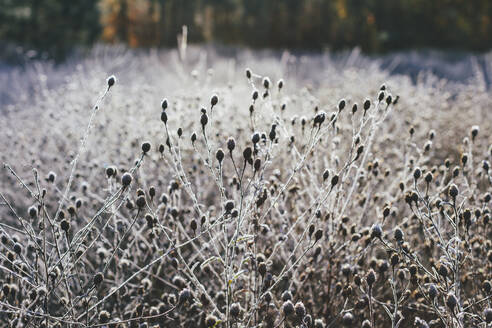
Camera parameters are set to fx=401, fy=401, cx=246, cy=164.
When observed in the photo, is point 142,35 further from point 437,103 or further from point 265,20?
point 437,103

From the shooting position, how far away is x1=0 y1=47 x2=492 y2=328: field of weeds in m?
1.39

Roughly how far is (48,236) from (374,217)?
1.95 meters

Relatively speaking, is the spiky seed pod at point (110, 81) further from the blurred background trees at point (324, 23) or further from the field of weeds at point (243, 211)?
the blurred background trees at point (324, 23)

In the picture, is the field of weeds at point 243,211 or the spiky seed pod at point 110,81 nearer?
the field of weeds at point 243,211

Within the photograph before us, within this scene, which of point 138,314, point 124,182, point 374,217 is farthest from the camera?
point 374,217

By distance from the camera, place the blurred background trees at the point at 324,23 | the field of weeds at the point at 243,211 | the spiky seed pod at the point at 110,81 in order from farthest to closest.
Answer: the blurred background trees at the point at 324,23
the spiky seed pod at the point at 110,81
the field of weeds at the point at 243,211

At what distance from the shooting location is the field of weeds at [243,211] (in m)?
1.39

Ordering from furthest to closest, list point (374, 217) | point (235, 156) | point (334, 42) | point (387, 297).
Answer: point (334, 42) < point (235, 156) < point (374, 217) < point (387, 297)

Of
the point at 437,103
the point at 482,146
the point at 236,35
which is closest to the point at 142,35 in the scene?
the point at 236,35

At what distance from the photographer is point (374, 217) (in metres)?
2.43

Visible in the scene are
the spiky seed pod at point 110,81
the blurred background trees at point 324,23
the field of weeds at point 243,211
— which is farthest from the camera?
the blurred background trees at point 324,23

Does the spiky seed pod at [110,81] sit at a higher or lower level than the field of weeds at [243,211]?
higher

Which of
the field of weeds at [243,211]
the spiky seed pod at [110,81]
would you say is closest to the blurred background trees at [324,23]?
the field of weeds at [243,211]

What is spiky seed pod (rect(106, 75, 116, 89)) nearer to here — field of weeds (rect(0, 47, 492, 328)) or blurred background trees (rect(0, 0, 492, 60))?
field of weeds (rect(0, 47, 492, 328))
